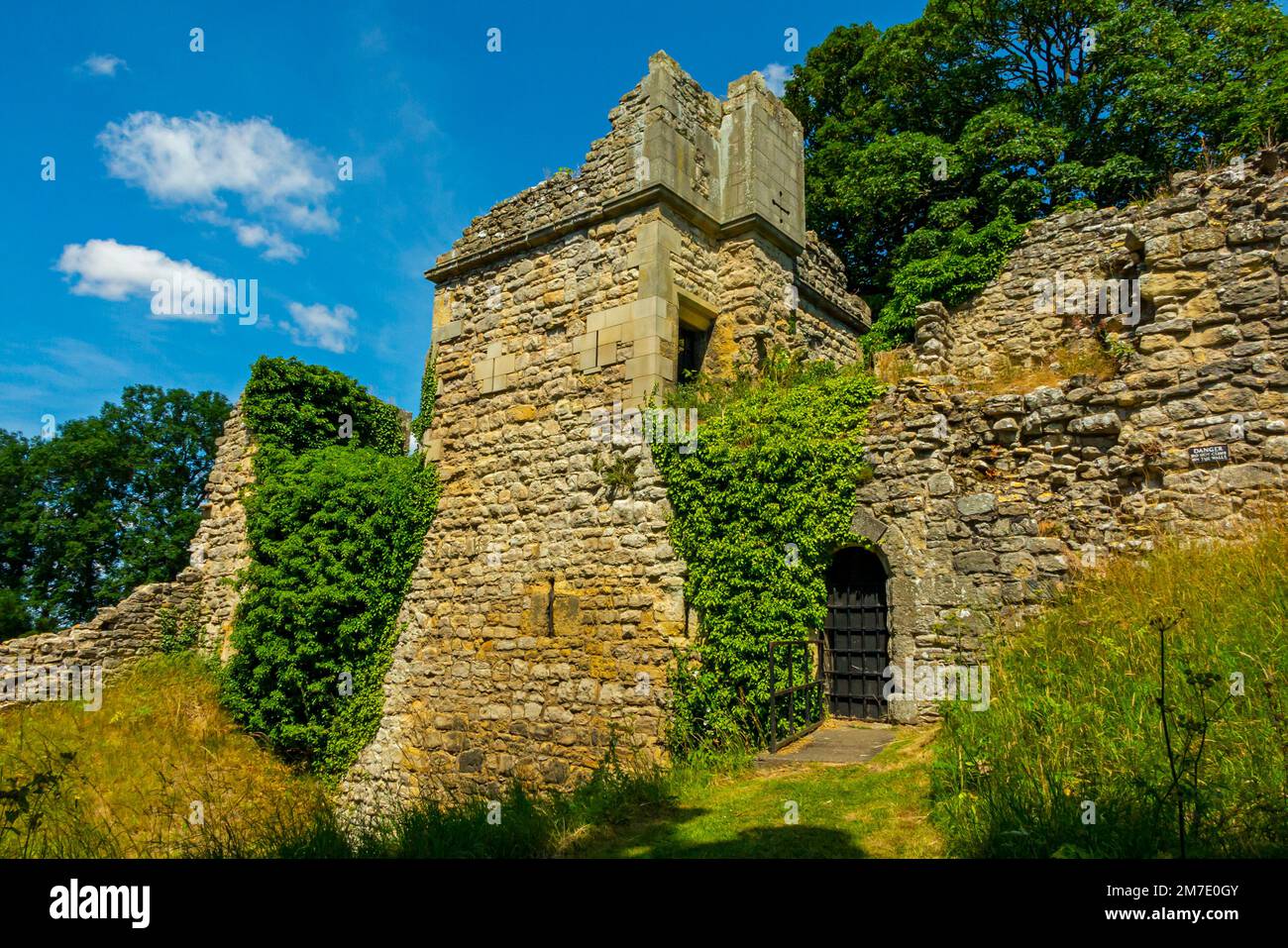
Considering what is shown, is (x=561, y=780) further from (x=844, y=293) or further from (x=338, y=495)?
(x=844, y=293)

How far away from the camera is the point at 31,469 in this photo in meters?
24.6

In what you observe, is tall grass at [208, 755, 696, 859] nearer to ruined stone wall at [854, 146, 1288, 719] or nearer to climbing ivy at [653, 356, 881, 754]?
climbing ivy at [653, 356, 881, 754]

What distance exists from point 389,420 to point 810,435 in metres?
8.13

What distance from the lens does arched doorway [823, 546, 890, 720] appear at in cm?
787

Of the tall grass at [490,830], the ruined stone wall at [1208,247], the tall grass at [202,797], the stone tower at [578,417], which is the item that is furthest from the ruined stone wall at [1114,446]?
the tall grass at [490,830]

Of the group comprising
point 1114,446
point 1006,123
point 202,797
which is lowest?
point 202,797

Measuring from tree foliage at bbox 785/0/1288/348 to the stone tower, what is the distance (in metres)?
5.76

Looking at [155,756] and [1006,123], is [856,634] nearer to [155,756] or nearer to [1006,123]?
[155,756]

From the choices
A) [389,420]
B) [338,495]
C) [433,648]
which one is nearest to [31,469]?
[389,420]

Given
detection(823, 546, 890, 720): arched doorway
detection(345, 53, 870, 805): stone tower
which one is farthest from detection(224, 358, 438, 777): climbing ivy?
detection(823, 546, 890, 720): arched doorway

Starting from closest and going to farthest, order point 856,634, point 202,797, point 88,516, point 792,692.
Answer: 1. point 792,692
2. point 856,634
3. point 202,797
4. point 88,516

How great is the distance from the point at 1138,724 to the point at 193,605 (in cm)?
1429

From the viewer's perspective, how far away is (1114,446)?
23.7ft

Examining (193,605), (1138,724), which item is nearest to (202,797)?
(193,605)
